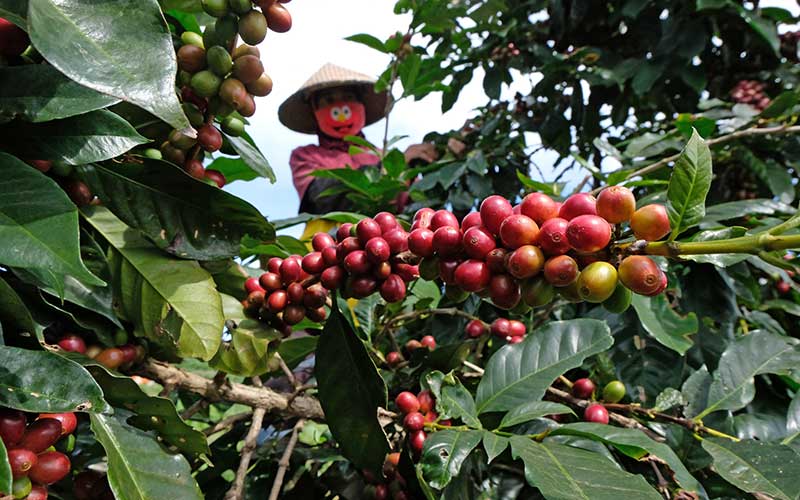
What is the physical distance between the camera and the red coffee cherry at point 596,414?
2.30ft

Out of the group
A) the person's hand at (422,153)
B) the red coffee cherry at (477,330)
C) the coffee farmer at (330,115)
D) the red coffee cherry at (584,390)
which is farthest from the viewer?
the coffee farmer at (330,115)

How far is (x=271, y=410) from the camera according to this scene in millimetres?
759

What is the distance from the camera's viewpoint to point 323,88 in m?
3.27

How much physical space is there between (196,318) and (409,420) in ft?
0.89

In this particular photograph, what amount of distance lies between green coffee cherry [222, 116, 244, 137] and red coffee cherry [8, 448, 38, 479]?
1.16ft

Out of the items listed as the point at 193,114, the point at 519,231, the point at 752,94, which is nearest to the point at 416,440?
the point at 519,231

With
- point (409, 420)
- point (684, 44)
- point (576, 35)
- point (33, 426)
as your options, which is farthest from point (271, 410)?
point (576, 35)

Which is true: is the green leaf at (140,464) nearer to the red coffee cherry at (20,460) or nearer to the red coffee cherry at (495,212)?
the red coffee cherry at (20,460)

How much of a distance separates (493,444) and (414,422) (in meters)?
0.13

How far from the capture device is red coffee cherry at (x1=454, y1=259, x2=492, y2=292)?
46cm

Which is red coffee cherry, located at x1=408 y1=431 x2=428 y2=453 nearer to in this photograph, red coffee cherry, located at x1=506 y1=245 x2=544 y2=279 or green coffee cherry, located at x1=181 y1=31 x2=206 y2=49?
red coffee cherry, located at x1=506 y1=245 x2=544 y2=279

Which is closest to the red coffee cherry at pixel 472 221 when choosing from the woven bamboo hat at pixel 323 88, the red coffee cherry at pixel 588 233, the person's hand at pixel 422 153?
the red coffee cherry at pixel 588 233

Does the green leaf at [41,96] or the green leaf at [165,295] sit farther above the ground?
the green leaf at [41,96]

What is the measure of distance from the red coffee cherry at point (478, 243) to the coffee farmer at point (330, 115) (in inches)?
95.5
